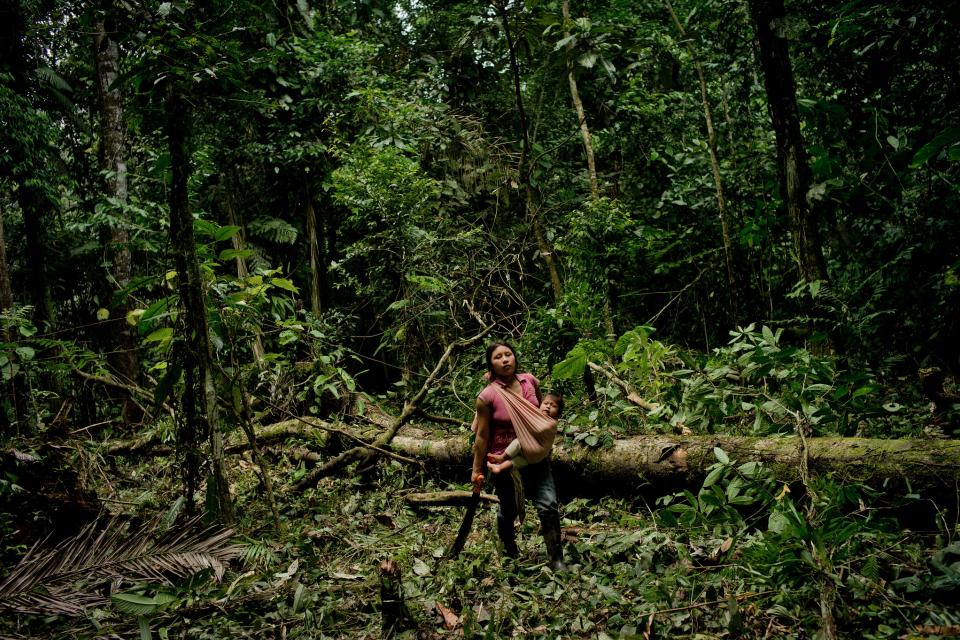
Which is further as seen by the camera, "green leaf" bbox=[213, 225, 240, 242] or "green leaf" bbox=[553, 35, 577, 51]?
"green leaf" bbox=[553, 35, 577, 51]

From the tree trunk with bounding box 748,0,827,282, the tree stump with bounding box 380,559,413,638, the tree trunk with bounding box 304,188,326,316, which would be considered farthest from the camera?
the tree trunk with bounding box 304,188,326,316

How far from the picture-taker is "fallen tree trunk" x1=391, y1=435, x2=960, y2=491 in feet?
11.4

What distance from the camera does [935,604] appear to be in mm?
2680

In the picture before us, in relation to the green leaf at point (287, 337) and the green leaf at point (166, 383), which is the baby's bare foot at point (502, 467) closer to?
the green leaf at point (287, 337)

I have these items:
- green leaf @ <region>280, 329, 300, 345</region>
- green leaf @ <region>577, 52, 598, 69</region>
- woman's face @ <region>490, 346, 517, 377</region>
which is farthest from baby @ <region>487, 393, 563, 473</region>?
green leaf @ <region>577, 52, 598, 69</region>

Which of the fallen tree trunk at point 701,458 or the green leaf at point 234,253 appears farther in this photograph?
the green leaf at point 234,253

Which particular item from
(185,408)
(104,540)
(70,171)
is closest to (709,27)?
(185,408)

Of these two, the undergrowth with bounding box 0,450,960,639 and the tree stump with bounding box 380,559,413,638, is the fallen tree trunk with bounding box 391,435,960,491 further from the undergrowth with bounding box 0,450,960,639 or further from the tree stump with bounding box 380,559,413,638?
the tree stump with bounding box 380,559,413,638

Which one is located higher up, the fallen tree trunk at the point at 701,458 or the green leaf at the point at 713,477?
the green leaf at the point at 713,477

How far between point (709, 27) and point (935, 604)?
7087mm

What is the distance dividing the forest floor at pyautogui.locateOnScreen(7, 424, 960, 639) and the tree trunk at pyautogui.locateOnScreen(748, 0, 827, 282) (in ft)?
7.02

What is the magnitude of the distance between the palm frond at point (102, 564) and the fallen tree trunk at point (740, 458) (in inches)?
118

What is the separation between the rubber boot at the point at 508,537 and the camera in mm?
4266

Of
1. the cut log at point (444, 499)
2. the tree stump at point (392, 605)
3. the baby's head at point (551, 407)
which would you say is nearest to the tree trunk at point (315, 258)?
the cut log at point (444, 499)
